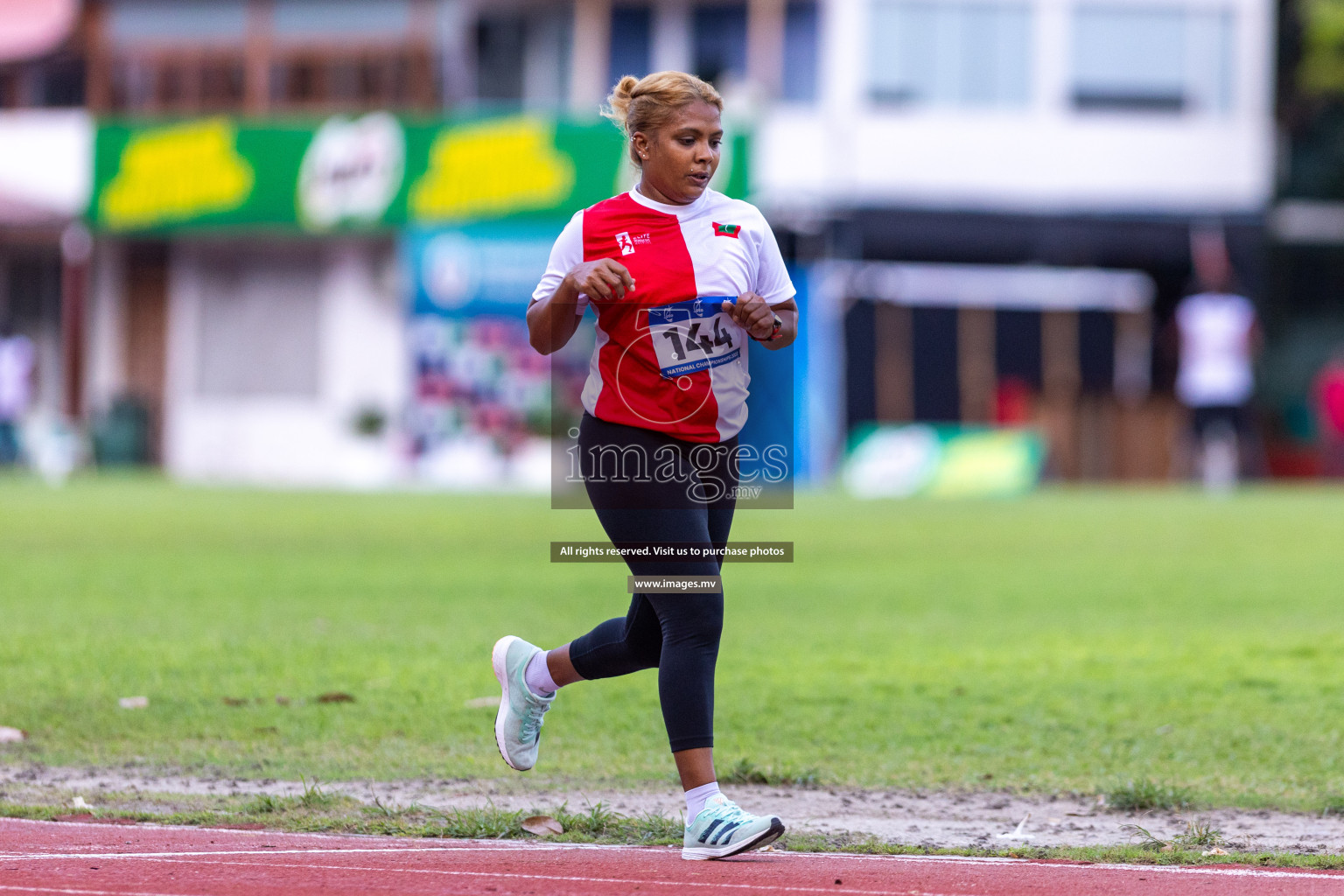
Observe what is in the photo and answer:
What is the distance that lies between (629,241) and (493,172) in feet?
80.7

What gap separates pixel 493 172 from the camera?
28938 millimetres

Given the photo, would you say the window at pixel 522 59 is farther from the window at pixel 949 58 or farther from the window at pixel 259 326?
the window at pixel 949 58

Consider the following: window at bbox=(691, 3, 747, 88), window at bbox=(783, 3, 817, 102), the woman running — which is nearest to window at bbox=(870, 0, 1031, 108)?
window at bbox=(783, 3, 817, 102)

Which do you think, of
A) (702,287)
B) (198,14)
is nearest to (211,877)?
(702,287)

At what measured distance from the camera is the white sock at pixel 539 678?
522 cm

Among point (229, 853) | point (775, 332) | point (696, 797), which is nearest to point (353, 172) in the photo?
point (775, 332)

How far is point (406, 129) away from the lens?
29.4 meters

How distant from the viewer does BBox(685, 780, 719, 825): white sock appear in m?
4.59

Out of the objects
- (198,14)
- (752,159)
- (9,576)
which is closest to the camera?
(9,576)

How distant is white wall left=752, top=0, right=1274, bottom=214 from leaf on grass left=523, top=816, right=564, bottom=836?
25029 millimetres

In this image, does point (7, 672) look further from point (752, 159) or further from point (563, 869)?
point (752, 159)

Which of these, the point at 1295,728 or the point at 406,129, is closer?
the point at 1295,728

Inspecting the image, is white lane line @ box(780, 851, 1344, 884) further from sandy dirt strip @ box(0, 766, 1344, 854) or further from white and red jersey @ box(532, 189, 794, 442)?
white and red jersey @ box(532, 189, 794, 442)

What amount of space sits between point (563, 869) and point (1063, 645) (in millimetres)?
5153
